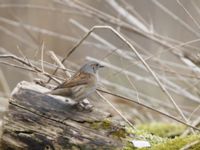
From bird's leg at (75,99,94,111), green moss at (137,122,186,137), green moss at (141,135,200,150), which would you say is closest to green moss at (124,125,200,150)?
green moss at (141,135,200,150)

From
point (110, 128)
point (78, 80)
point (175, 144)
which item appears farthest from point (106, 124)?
point (175, 144)

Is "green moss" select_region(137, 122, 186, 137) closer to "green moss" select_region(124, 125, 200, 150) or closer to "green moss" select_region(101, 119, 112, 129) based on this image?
"green moss" select_region(124, 125, 200, 150)

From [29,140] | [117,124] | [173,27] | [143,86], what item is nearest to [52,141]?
[29,140]

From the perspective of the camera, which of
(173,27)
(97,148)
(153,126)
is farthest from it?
(173,27)

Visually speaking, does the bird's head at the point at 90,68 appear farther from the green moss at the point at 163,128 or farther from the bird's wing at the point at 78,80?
the green moss at the point at 163,128

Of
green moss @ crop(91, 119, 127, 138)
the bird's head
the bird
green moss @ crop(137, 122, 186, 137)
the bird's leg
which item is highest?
green moss @ crop(137, 122, 186, 137)

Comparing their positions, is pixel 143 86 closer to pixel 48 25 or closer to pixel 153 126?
pixel 48 25
